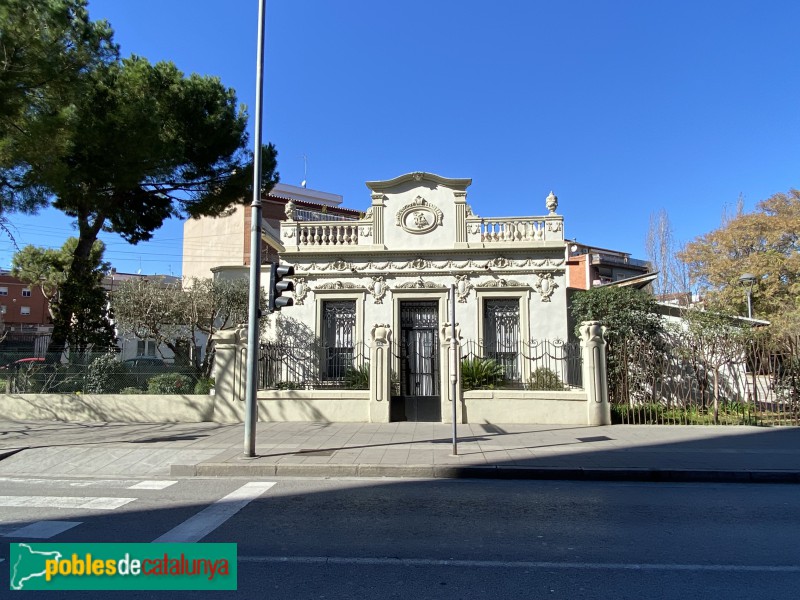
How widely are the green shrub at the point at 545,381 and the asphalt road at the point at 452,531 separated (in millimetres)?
5962

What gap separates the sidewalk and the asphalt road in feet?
1.29

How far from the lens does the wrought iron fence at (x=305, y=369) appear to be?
43.4ft

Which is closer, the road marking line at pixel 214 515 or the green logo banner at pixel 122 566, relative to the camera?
the green logo banner at pixel 122 566

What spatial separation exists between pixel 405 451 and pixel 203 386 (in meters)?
6.61

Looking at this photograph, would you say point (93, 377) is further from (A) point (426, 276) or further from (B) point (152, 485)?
(A) point (426, 276)

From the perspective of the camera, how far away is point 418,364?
49.9 feet

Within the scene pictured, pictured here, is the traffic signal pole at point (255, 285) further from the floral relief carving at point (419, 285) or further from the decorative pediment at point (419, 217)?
the decorative pediment at point (419, 217)

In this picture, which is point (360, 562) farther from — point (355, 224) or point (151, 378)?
point (355, 224)

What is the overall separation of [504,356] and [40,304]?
61229 millimetres

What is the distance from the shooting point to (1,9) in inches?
416

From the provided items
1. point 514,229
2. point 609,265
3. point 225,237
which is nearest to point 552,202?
point 514,229

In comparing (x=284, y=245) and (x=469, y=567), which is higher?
(x=284, y=245)

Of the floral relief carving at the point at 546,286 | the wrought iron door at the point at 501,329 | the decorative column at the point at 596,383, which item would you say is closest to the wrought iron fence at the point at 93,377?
the wrought iron door at the point at 501,329

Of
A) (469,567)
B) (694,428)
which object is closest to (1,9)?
(469,567)
